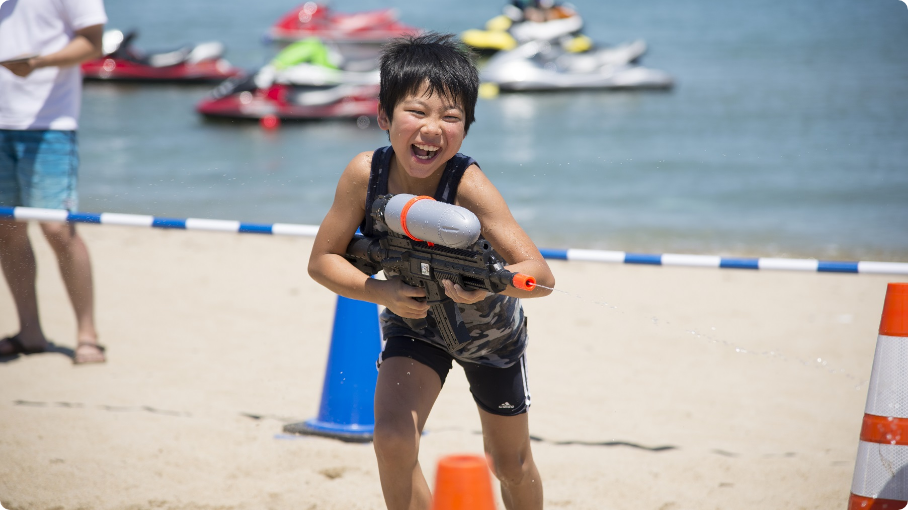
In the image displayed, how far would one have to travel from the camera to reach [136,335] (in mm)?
5621

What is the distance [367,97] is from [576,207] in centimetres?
853

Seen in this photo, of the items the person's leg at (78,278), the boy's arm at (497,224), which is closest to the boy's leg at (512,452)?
the boy's arm at (497,224)

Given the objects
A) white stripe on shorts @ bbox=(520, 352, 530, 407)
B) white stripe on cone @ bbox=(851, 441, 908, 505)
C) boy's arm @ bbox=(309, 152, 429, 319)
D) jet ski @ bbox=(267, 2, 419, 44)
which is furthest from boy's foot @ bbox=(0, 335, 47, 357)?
jet ski @ bbox=(267, 2, 419, 44)

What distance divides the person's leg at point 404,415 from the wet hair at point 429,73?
30.2 inches

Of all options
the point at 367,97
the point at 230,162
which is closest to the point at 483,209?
the point at 230,162

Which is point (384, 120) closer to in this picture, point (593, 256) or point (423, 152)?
point (423, 152)

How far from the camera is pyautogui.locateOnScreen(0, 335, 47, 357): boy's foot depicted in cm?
509

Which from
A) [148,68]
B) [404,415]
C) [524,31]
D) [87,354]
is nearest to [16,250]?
[87,354]

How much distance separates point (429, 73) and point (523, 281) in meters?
0.71

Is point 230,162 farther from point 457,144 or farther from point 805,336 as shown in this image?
point 457,144

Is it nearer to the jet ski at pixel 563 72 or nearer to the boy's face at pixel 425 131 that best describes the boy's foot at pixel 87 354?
the boy's face at pixel 425 131

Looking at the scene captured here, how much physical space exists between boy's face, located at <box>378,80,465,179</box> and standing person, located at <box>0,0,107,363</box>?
3044mm

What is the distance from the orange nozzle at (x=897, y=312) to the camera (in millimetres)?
2783

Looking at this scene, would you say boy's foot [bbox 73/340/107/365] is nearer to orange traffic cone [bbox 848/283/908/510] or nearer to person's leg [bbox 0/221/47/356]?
person's leg [bbox 0/221/47/356]
